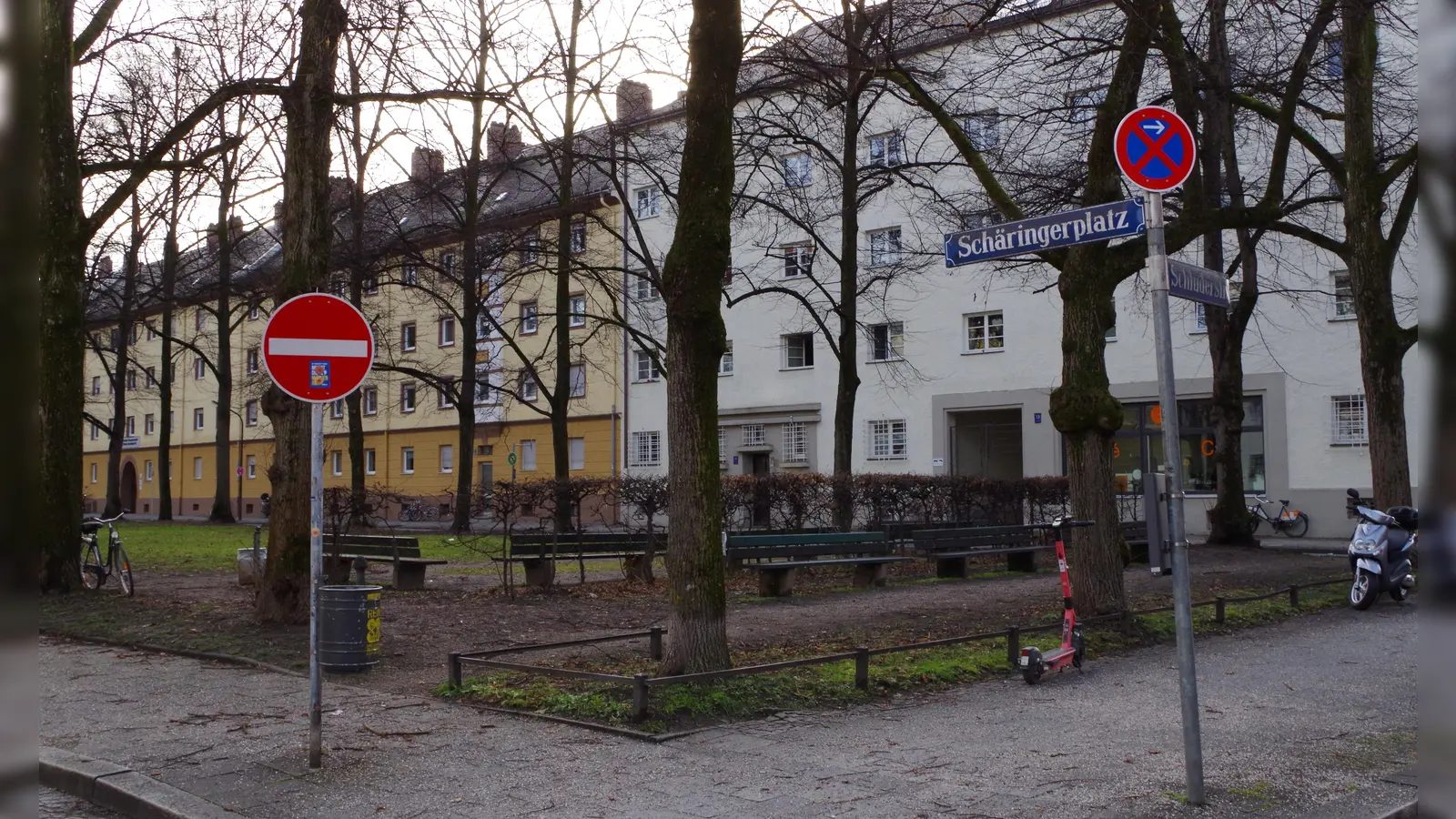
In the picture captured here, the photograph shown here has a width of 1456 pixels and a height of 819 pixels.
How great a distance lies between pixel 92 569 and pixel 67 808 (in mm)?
11418

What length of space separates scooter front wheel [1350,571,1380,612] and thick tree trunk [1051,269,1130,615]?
4332 mm

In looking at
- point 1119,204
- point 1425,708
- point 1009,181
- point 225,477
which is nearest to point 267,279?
point 225,477

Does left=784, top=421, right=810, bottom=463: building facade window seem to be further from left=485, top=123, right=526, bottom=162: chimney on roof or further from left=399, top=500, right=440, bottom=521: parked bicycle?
left=485, top=123, right=526, bottom=162: chimney on roof

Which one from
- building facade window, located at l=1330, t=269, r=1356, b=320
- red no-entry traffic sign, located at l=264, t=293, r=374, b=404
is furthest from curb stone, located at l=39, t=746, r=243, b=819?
building facade window, located at l=1330, t=269, r=1356, b=320

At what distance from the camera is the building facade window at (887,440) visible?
4122 cm

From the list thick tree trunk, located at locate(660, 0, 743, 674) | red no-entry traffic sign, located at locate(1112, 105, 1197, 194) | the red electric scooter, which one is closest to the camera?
red no-entry traffic sign, located at locate(1112, 105, 1197, 194)

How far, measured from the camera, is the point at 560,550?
1727 centimetres

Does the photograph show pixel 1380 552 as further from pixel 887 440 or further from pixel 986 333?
pixel 887 440

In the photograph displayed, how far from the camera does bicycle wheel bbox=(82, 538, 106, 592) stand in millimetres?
16625

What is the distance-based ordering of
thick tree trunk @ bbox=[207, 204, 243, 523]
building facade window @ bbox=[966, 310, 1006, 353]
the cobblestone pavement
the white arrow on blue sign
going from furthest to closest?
building facade window @ bbox=[966, 310, 1006, 353] < thick tree trunk @ bbox=[207, 204, 243, 523] < the white arrow on blue sign < the cobblestone pavement

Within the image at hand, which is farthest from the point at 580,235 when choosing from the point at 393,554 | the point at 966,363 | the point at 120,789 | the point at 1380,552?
the point at 120,789

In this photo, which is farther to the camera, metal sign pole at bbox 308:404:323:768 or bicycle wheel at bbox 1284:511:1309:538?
bicycle wheel at bbox 1284:511:1309:538

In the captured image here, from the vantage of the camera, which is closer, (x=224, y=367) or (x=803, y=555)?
(x=803, y=555)

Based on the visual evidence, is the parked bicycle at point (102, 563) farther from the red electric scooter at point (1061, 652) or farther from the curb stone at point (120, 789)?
the red electric scooter at point (1061, 652)
